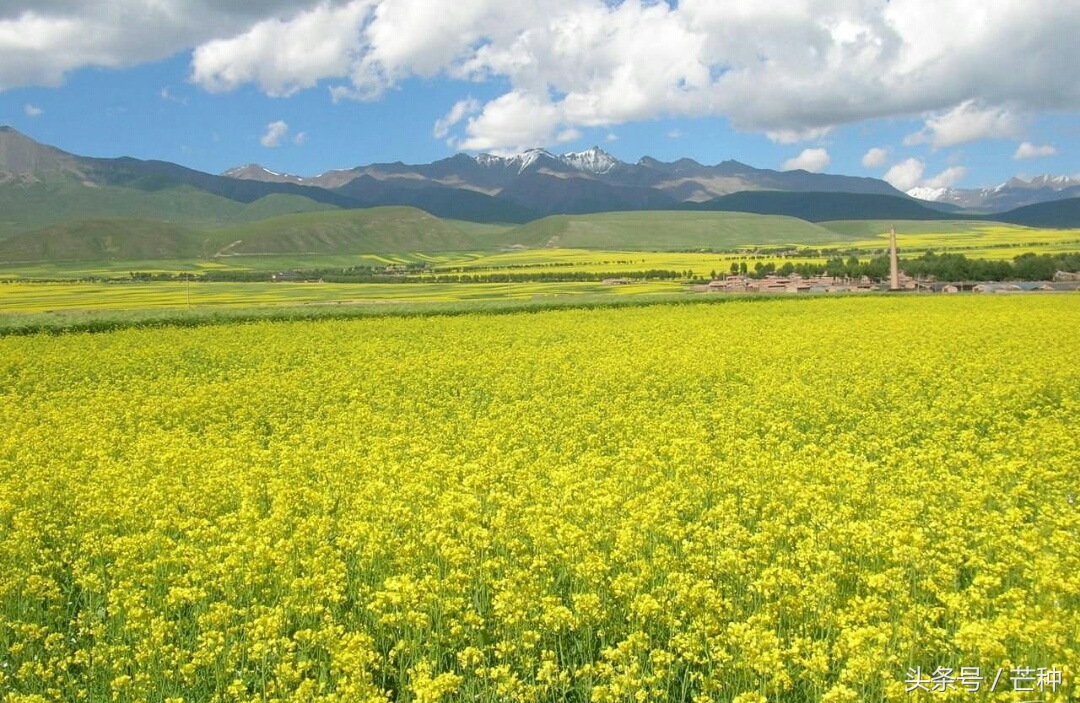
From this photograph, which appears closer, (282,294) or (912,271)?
(282,294)

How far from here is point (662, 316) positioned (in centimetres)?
5044

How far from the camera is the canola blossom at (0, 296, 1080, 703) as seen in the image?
22.0 feet

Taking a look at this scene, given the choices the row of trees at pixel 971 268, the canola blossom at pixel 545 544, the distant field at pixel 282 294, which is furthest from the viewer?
the row of trees at pixel 971 268

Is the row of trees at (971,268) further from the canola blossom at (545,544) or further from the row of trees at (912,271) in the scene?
the canola blossom at (545,544)

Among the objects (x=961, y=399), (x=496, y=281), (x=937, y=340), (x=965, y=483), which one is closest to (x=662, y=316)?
(x=937, y=340)

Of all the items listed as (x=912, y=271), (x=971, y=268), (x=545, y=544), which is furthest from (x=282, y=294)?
(x=545, y=544)

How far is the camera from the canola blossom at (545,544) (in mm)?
6707

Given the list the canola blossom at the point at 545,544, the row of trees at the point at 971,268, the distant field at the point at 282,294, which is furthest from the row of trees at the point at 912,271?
the canola blossom at the point at 545,544

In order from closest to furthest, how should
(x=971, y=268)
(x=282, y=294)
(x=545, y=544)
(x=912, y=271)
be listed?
(x=545, y=544)
(x=971, y=268)
(x=282, y=294)
(x=912, y=271)

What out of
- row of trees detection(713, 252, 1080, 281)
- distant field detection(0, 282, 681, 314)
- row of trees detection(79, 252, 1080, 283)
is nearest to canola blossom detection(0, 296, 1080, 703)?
distant field detection(0, 282, 681, 314)

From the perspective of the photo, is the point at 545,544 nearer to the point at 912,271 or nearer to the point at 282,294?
the point at 282,294

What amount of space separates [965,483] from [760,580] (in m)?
5.07

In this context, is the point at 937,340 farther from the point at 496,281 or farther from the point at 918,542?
the point at 496,281

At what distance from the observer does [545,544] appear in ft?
29.1
